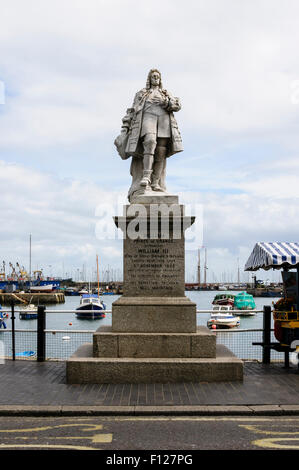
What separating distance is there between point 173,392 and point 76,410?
5.61 ft

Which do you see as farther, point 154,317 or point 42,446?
point 154,317

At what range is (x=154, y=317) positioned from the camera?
890 cm

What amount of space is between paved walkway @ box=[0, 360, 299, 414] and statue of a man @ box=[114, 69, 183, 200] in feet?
13.9

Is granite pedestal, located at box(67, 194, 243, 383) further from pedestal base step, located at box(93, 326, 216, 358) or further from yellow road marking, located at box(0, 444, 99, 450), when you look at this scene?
yellow road marking, located at box(0, 444, 99, 450)

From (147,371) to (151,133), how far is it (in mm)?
5032

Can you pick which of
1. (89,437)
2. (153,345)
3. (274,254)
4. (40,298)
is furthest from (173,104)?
(40,298)

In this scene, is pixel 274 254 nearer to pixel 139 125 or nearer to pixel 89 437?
pixel 139 125

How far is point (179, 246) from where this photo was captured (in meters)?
9.36

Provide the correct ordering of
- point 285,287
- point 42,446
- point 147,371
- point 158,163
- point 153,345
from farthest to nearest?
point 285,287
point 158,163
point 153,345
point 147,371
point 42,446

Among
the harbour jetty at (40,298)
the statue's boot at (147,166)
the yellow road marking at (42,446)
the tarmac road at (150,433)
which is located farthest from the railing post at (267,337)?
the harbour jetty at (40,298)

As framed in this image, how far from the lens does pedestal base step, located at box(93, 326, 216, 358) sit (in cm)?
851

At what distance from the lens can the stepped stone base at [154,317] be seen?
29.0 feet
